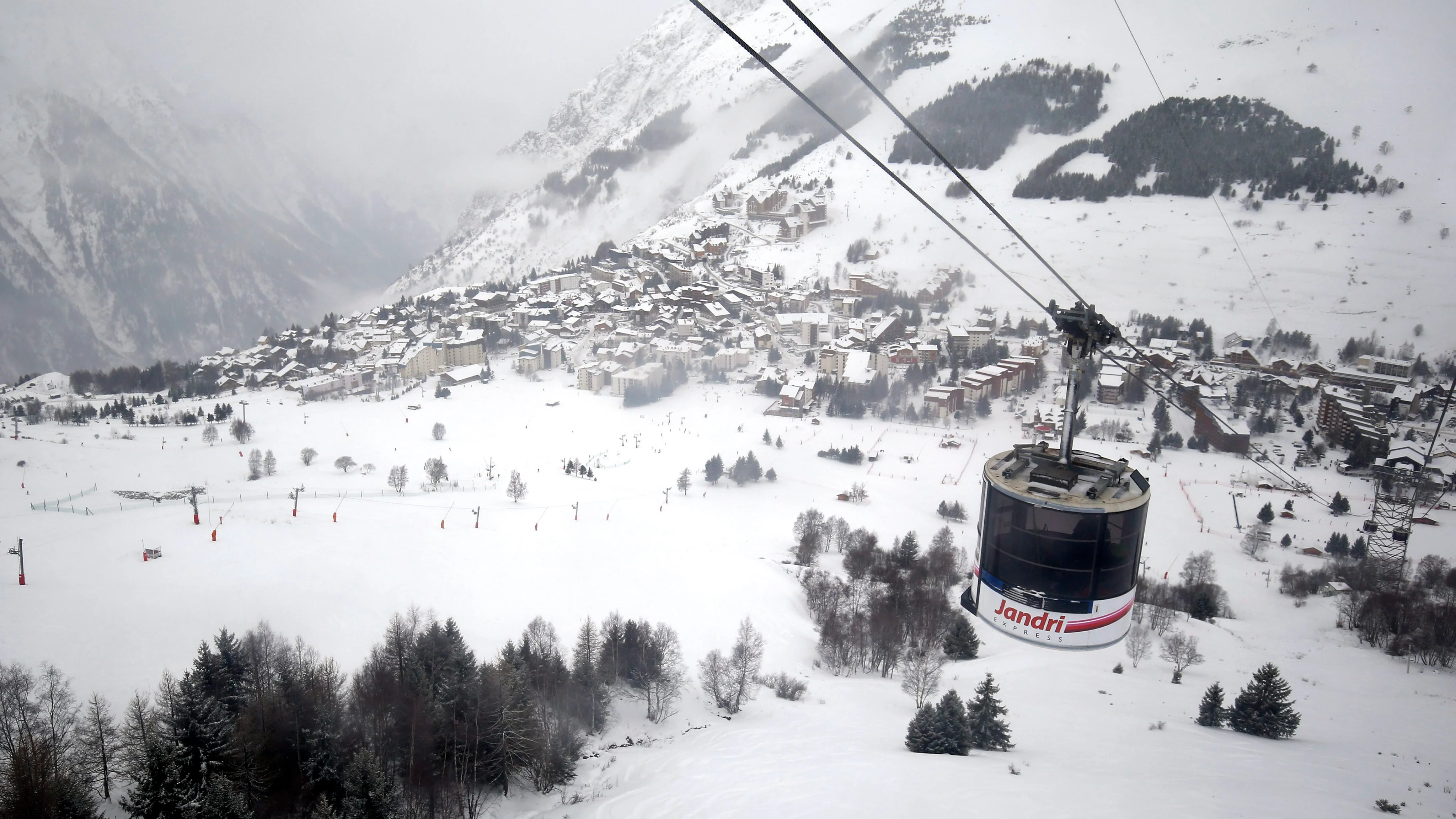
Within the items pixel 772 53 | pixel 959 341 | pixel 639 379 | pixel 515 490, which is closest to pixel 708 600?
pixel 515 490

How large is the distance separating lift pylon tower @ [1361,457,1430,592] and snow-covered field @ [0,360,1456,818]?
1.81ft

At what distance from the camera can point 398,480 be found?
611 inches

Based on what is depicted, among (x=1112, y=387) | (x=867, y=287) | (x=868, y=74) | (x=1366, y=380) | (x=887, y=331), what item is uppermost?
(x=868, y=74)

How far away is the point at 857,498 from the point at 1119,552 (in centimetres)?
1307

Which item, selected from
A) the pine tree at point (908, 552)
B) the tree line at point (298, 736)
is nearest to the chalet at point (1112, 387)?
the pine tree at point (908, 552)

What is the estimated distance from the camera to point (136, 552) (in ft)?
35.2

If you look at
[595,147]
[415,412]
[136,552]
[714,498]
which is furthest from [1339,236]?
[595,147]

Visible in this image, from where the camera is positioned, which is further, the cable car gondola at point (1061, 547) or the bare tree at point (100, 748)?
the bare tree at point (100, 748)

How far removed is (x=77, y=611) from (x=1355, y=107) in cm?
4614

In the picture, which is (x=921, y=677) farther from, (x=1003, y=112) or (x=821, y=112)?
(x=1003, y=112)

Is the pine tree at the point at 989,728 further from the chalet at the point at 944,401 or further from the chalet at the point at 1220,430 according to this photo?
the chalet at the point at 944,401

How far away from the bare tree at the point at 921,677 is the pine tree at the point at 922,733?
3.41ft

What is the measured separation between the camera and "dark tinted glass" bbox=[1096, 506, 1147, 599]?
3156 mm

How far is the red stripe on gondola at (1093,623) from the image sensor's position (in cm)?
332
